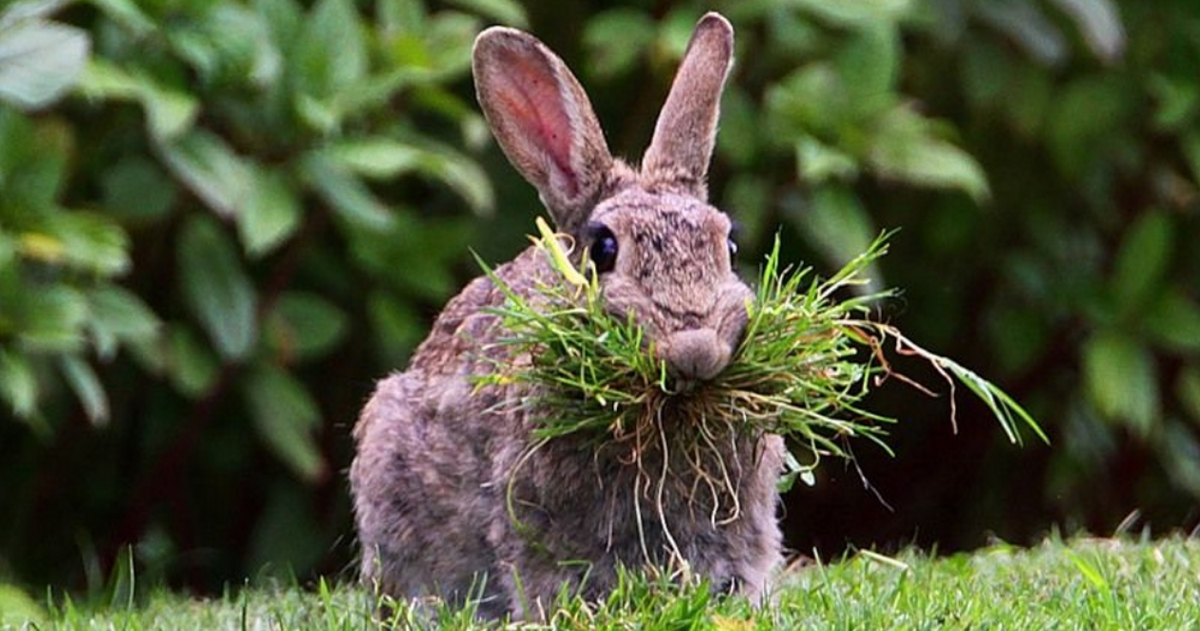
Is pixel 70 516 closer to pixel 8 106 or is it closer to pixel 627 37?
pixel 8 106

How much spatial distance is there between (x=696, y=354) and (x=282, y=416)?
8.91ft

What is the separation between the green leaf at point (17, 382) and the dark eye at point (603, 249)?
72.4 inches

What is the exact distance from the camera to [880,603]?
12.3 feet

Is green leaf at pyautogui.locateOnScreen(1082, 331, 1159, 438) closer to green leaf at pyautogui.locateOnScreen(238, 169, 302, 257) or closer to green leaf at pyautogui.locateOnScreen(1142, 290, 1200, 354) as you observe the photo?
green leaf at pyautogui.locateOnScreen(1142, 290, 1200, 354)

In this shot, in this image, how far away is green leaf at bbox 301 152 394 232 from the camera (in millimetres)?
5668

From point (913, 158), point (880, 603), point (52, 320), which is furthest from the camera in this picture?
point (913, 158)

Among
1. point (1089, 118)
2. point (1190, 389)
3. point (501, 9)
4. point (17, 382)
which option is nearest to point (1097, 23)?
point (1089, 118)

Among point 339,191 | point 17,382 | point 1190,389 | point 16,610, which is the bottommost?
point 1190,389

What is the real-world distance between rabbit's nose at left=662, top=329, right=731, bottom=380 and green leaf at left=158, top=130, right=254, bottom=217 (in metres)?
2.25

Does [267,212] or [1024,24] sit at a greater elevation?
[1024,24]

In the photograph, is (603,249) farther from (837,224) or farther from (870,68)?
(870,68)

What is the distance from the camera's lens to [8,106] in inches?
212

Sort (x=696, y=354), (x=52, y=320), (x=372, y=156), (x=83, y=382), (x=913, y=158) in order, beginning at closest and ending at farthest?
1. (x=696, y=354)
2. (x=52, y=320)
3. (x=83, y=382)
4. (x=372, y=156)
5. (x=913, y=158)

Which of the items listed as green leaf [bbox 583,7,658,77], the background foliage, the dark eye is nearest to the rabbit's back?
the dark eye
